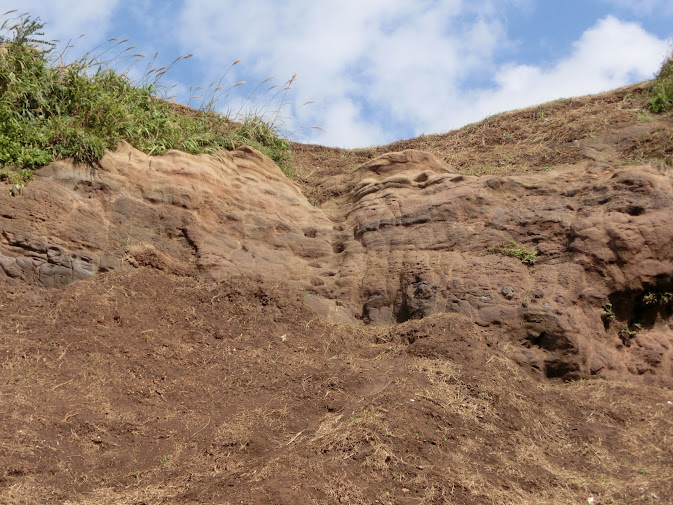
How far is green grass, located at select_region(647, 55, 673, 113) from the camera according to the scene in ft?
32.9

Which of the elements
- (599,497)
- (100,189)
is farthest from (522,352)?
(100,189)

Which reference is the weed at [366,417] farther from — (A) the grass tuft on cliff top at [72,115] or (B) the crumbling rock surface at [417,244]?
(A) the grass tuft on cliff top at [72,115]

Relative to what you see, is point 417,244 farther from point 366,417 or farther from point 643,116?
point 643,116

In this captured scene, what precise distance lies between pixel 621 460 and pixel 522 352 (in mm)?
1512

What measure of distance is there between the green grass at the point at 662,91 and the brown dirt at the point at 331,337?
3.54ft

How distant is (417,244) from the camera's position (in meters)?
7.50

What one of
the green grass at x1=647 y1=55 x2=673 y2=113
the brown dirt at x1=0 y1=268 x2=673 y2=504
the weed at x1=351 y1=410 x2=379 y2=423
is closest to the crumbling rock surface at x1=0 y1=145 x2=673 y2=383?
the brown dirt at x1=0 y1=268 x2=673 y2=504

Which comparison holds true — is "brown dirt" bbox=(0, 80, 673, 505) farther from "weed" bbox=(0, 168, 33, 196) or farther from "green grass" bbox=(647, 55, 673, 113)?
"green grass" bbox=(647, 55, 673, 113)

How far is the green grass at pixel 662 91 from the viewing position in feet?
32.9

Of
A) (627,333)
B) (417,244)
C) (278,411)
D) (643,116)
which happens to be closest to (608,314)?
(627,333)

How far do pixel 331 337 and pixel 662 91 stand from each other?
289 inches

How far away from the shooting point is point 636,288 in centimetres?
669

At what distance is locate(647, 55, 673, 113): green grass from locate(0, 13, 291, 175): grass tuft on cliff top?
22.0 ft

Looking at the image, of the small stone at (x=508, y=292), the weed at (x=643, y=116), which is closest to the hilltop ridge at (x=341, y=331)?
the small stone at (x=508, y=292)
